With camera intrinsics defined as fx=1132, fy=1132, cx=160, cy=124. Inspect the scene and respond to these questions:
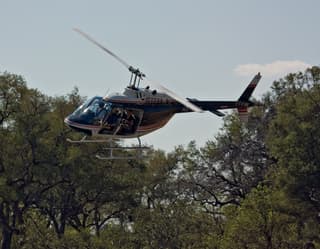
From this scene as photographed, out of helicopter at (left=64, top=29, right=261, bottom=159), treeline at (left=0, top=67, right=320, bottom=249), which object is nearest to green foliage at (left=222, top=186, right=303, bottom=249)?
treeline at (left=0, top=67, right=320, bottom=249)

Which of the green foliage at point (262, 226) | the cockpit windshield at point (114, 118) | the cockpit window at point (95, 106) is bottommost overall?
the green foliage at point (262, 226)

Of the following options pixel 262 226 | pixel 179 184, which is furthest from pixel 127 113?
pixel 179 184

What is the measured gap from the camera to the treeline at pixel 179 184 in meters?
61.2

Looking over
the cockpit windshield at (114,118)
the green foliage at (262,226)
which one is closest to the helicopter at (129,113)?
the cockpit windshield at (114,118)

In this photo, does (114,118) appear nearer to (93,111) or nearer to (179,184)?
(93,111)

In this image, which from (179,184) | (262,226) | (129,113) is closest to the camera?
(129,113)

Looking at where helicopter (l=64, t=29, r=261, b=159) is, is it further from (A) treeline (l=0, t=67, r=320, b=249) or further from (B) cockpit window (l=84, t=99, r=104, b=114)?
(A) treeline (l=0, t=67, r=320, b=249)

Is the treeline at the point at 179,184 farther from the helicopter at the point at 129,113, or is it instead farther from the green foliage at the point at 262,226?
the helicopter at the point at 129,113

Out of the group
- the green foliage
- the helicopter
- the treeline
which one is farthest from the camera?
Answer: the treeline

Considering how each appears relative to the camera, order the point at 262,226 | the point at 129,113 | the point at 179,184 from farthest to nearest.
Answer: the point at 179,184 → the point at 262,226 → the point at 129,113

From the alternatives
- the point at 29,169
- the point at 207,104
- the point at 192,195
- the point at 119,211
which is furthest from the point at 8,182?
the point at 207,104

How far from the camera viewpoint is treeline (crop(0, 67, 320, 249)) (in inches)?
2410

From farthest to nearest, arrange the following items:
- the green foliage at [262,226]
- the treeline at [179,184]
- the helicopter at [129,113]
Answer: the treeline at [179,184] < the green foliage at [262,226] < the helicopter at [129,113]

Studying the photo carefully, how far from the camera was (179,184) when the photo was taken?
7312 cm
